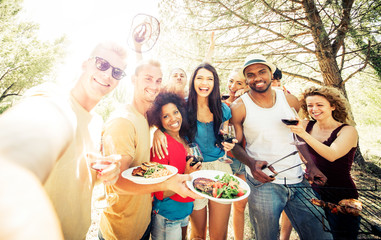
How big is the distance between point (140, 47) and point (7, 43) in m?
10.8

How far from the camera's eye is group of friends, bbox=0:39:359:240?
52 centimetres

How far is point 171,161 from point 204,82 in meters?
1.41

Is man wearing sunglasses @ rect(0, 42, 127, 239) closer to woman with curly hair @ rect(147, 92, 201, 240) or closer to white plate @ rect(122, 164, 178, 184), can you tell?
white plate @ rect(122, 164, 178, 184)

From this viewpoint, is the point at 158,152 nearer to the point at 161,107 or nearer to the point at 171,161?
the point at 171,161

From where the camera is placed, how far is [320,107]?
2.51 m

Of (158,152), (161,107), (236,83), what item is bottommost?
(158,152)

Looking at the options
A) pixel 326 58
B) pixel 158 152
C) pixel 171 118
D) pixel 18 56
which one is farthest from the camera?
pixel 18 56

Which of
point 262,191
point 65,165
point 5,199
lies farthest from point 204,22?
point 5,199

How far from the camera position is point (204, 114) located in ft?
8.91

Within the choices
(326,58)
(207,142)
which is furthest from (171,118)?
(326,58)

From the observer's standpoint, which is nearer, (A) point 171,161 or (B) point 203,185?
(B) point 203,185

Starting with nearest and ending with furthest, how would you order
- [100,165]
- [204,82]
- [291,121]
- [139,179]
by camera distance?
[100,165] < [139,179] < [291,121] < [204,82]

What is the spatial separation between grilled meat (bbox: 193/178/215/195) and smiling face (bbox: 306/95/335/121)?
2.16 metres

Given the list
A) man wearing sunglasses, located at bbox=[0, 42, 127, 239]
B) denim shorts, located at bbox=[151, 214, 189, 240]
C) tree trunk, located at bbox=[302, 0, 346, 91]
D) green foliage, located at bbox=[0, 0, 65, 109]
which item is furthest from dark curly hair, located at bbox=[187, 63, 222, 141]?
green foliage, located at bbox=[0, 0, 65, 109]
